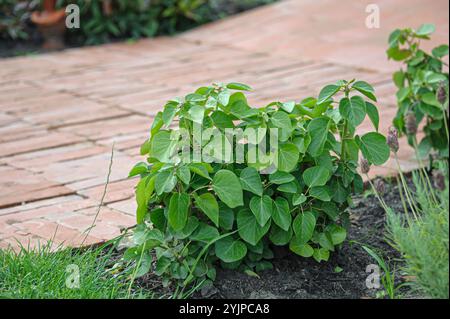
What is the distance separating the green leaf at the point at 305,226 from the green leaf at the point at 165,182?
454mm

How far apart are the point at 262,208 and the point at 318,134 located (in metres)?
0.34

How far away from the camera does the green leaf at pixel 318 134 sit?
2633mm

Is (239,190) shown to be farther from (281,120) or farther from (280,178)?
(281,120)

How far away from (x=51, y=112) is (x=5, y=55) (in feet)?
7.94

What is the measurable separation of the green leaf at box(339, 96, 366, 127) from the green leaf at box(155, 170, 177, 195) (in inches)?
24.7

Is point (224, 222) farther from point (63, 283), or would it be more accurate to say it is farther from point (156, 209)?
point (63, 283)

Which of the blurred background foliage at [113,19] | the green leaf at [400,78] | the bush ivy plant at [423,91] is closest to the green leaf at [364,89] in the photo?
the bush ivy plant at [423,91]

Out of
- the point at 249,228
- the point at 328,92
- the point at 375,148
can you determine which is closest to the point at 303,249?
the point at 249,228

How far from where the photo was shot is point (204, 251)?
101 inches

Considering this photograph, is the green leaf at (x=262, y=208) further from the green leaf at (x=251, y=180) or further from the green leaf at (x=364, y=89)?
the green leaf at (x=364, y=89)

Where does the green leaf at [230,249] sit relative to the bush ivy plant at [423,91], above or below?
below

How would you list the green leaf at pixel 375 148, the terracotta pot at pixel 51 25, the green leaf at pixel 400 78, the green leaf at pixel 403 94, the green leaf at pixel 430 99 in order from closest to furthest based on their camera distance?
the green leaf at pixel 375 148 < the green leaf at pixel 430 99 < the green leaf at pixel 403 94 < the green leaf at pixel 400 78 < the terracotta pot at pixel 51 25

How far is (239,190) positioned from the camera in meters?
2.48

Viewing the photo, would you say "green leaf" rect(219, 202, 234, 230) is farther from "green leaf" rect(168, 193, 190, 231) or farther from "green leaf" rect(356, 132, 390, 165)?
"green leaf" rect(356, 132, 390, 165)
